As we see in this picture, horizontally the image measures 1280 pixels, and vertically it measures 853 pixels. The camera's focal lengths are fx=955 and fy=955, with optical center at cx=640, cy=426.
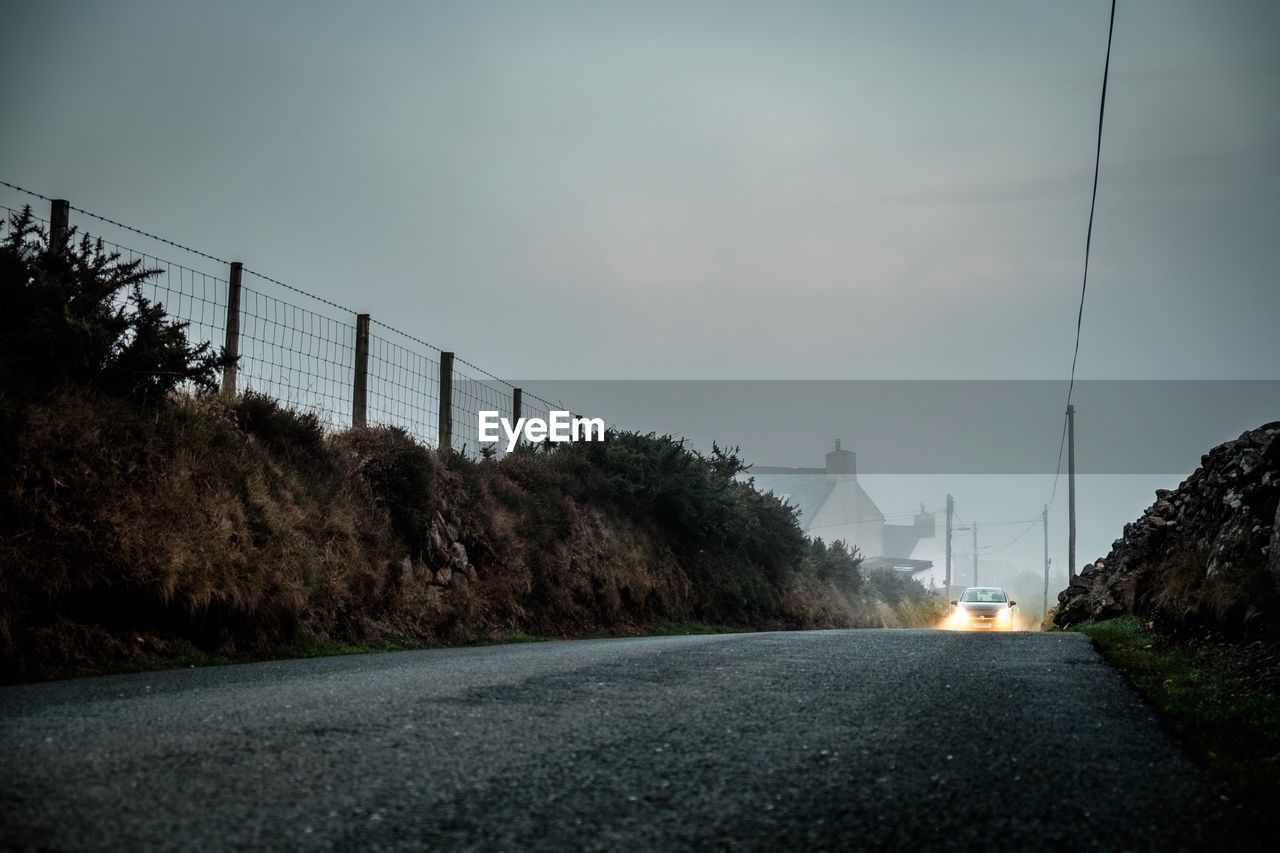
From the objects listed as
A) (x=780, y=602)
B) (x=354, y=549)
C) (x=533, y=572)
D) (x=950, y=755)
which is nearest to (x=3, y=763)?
(x=950, y=755)

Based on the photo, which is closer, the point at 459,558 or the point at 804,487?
the point at 459,558

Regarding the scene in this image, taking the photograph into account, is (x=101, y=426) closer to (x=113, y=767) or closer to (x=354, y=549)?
(x=354, y=549)

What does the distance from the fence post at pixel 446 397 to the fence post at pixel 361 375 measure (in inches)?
88.6

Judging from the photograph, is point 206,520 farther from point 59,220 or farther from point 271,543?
point 59,220

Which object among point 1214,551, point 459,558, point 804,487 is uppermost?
point 804,487

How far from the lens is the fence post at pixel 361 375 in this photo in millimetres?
14391

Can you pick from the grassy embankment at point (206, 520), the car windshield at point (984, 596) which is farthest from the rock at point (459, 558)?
the car windshield at point (984, 596)

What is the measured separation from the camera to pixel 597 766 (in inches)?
149

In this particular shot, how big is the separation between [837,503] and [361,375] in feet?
256

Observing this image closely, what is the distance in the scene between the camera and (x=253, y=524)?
10250 mm

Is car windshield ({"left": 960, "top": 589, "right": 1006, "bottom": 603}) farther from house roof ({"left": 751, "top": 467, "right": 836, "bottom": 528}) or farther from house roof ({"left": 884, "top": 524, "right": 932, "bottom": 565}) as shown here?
house roof ({"left": 884, "top": 524, "right": 932, "bottom": 565})

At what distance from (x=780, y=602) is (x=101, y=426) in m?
21.6

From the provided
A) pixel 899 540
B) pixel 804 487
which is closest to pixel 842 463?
pixel 804 487

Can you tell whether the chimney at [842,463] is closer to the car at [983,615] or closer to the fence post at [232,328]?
the car at [983,615]
